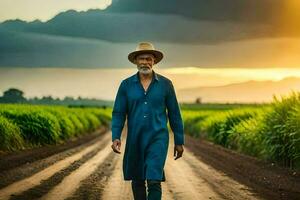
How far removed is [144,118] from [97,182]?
5.84 metres

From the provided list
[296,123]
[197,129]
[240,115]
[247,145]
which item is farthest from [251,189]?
[197,129]

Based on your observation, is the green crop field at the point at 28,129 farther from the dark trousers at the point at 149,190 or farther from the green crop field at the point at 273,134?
the dark trousers at the point at 149,190

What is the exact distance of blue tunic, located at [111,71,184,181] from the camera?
335 inches

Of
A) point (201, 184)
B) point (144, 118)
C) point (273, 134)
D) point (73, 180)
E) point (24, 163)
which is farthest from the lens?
point (273, 134)

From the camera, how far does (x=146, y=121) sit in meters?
8.54

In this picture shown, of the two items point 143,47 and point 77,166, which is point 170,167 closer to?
point 77,166

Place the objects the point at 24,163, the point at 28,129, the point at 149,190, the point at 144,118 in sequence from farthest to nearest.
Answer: the point at 28,129
the point at 24,163
the point at 144,118
the point at 149,190

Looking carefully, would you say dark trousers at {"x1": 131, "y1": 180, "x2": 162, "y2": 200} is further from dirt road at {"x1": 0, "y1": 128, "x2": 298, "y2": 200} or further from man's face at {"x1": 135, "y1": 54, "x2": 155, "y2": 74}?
dirt road at {"x1": 0, "y1": 128, "x2": 298, "y2": 200}

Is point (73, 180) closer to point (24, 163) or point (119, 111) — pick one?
point (24, 163)

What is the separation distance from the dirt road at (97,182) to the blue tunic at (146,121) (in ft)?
9.92

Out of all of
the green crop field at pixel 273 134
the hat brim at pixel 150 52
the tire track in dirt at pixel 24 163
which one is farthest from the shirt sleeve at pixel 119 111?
the green crop field at pixel 273 134

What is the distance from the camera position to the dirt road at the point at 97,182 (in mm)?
12047

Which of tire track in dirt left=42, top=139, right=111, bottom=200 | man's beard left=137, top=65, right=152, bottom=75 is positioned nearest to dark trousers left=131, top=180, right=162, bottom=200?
man's beard left=137, top=65, right=152, bottom=75

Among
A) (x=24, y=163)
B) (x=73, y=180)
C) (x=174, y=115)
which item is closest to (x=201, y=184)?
(x=73, y=180)
